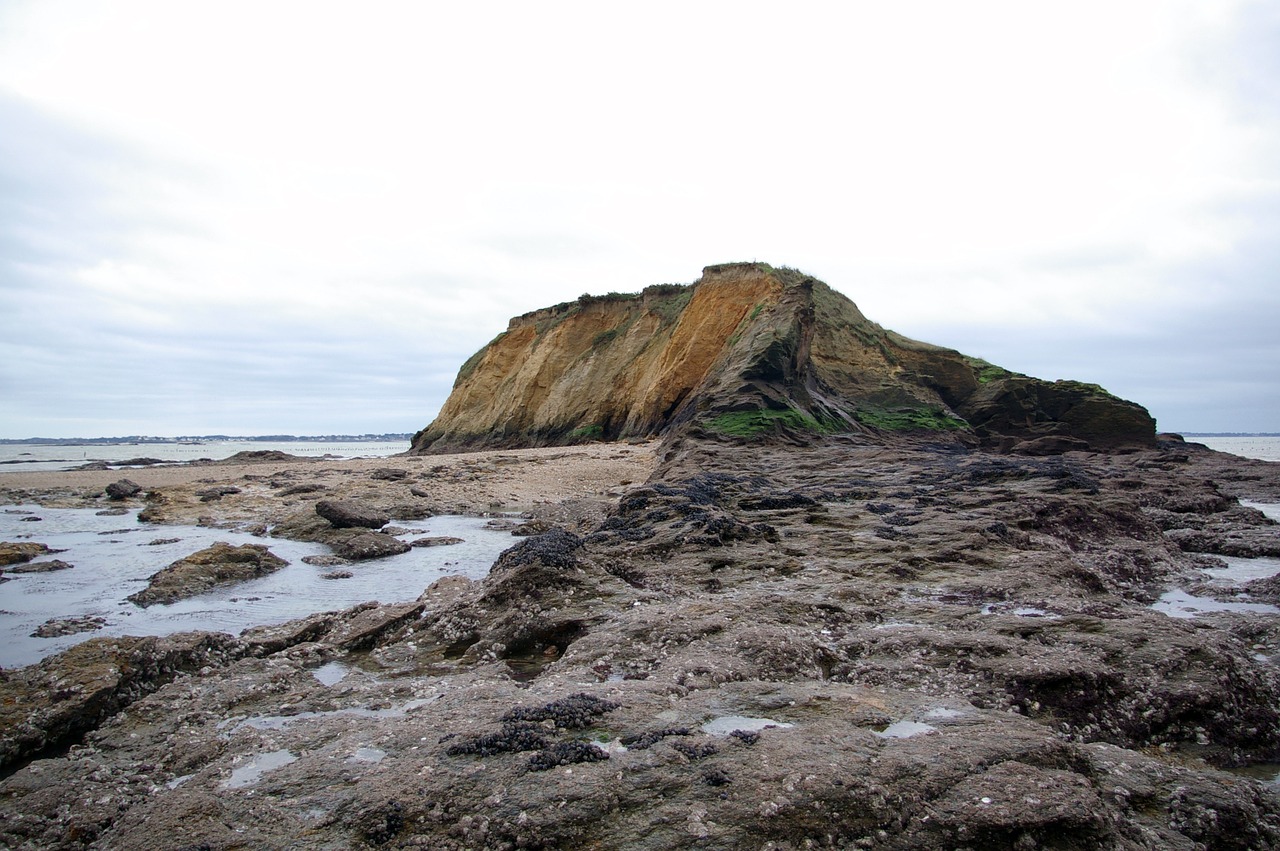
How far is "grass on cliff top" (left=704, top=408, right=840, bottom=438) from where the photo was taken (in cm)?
2342

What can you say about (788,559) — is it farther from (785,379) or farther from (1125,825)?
(785,379)

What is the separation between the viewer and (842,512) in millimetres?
11984

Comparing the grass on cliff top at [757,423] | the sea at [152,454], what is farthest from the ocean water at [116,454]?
the grass on cliff top at [757,423]

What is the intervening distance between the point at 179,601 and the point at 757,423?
18.2m

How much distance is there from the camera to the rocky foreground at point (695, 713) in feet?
11.7

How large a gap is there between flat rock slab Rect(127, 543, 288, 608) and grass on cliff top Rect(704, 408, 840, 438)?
15.4m

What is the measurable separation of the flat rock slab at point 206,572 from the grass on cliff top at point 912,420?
83.2ft

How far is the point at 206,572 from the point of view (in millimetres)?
9891

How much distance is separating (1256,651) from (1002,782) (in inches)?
172

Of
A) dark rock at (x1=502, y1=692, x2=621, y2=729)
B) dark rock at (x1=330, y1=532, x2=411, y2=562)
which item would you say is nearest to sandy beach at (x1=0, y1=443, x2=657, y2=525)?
dark rock at (x1=330, y1=532, x2=411, y2=562)

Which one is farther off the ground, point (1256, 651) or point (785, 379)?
point (785, 379)

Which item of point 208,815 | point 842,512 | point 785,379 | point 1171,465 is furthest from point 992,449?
point 208,815

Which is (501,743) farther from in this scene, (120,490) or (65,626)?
(120,490)

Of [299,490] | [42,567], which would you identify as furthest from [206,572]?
[299,490]
